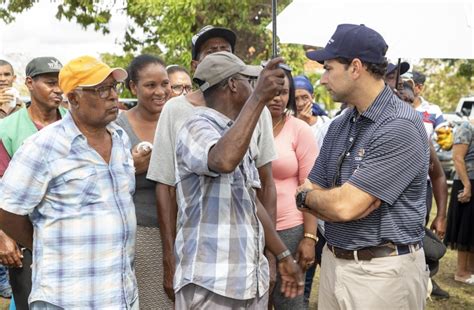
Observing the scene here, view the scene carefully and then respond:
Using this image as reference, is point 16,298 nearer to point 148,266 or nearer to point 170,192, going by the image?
point 148,266

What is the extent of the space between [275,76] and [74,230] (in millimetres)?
1082

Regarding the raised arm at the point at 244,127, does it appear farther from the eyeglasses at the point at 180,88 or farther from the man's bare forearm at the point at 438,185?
the man's bare forearm at the point at 438,185

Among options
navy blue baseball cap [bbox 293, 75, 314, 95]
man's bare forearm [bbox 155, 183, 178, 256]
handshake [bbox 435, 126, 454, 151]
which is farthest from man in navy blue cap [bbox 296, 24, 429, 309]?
handshake [bbox 435, 126, 454, 151]

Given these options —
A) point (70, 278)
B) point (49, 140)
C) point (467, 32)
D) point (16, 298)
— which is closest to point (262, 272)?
point (70, 278)

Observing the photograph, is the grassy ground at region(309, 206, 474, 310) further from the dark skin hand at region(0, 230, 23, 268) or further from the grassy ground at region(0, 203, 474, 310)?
the dark skin hand at region(0, 230, 23, 268)

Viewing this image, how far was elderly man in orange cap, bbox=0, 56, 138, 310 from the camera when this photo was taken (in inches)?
109

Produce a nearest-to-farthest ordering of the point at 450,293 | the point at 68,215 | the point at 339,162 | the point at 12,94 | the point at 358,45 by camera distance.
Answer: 1. the point at 68,215
2. the point at 358,45
3. the point at 339,162
4. the point at 12,94
5. the point at 450,293

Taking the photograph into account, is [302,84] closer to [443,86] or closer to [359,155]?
[359,155]

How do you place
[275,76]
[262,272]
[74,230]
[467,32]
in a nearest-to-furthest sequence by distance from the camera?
1. [275,76]
2. [74,230]
3. [262,272]
4. [467,32]

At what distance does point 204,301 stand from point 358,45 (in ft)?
4.40

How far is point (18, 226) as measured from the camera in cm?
287

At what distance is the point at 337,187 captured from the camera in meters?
3.07

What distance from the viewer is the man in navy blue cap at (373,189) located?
2.89 metres

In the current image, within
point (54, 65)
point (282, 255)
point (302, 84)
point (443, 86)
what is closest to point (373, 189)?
point (282, 255)
